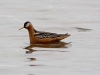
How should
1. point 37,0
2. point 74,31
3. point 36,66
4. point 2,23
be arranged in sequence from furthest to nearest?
1. point 37,0
2. point 2,23
3. point 74,31
4. point 36,66

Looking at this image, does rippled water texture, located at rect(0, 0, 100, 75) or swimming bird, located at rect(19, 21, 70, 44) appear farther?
swimming bird, located at rect(19, 21, 70, 44)

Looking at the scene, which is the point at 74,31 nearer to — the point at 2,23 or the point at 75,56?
the point at 2,23

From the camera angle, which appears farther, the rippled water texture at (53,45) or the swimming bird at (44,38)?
the swimming bird at (44,38)

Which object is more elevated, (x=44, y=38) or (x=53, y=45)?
(x=44, y=38)

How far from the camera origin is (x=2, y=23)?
21.4 metres

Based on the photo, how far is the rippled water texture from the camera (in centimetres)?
1378

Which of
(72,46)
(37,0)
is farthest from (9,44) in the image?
(37,0)

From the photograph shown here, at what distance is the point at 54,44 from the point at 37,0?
35.6 feet

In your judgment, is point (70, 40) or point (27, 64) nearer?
point (27, 64)

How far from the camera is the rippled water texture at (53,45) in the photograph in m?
13.8

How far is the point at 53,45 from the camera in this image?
17.2 m

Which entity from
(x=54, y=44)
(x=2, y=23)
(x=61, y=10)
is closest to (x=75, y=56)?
(x=54, y=44)

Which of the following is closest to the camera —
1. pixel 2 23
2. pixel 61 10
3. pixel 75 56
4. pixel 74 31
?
pixel 75 56

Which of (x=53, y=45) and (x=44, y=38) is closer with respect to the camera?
(x=53, y=45)
